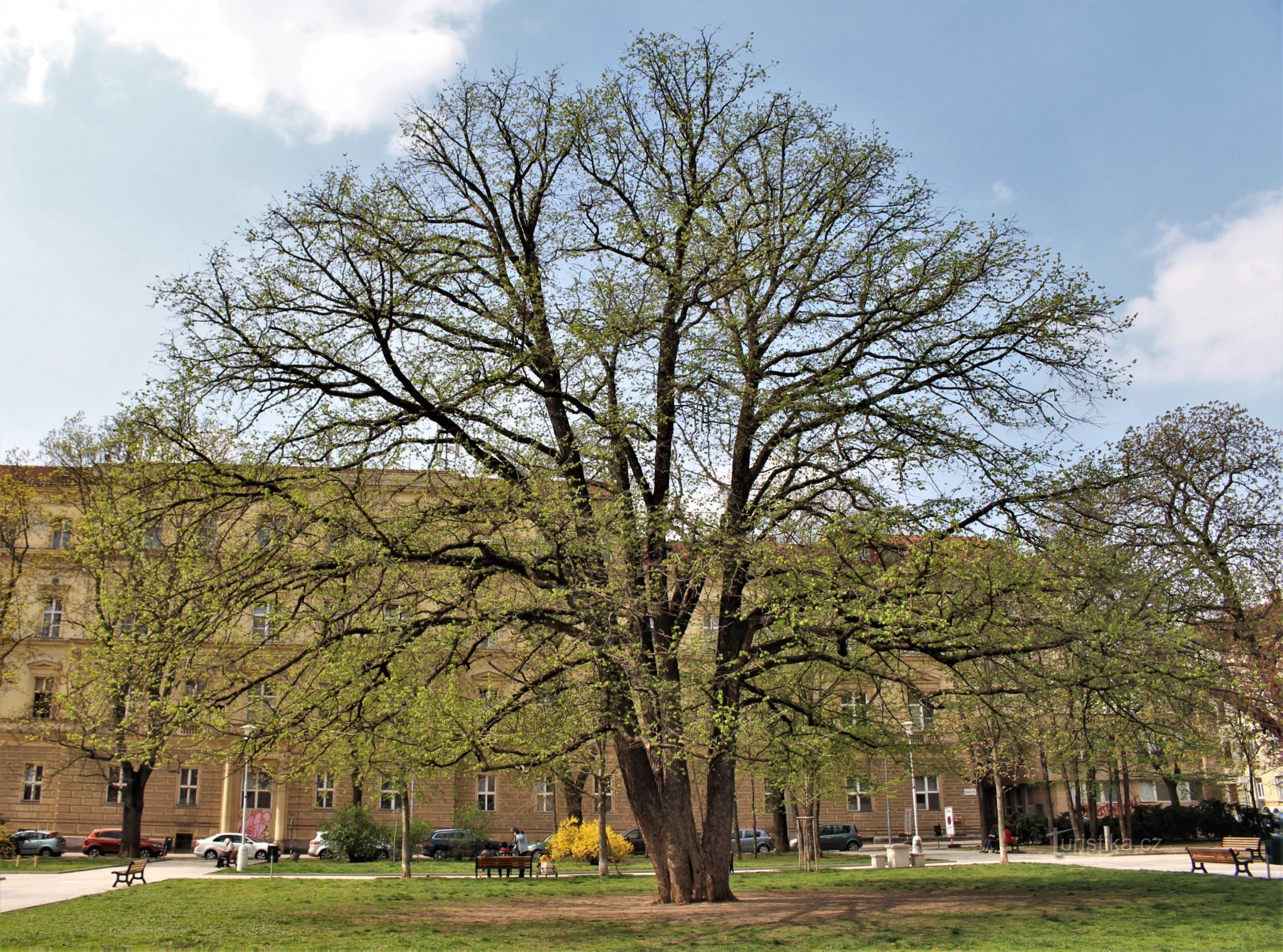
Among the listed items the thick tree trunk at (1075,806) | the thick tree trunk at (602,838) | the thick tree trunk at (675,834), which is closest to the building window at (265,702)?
Result: the thick tree trunk at (675,834)

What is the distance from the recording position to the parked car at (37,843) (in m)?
38.5

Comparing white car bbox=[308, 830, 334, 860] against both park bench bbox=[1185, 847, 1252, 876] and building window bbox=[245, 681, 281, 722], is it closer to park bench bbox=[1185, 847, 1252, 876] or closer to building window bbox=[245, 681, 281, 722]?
building window bbox=[245, 681, 281, 722]

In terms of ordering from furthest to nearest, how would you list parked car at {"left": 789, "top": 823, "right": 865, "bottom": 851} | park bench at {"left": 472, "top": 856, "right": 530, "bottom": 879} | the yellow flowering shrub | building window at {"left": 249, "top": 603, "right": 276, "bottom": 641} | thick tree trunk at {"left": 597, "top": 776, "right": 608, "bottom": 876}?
parked car at {"left": 789, "top": 823, "right": 865, "bottom": 851}
the yellow flowering shrub
park bench at {"left": 472, "top": 856, "right": 530, "bottom": 879}
thick tree trunk at {"left": 597, "top": 776, "right": 608, "bottom": 876}
building window at {"left": 249, "top": 603, "right": 276, "bottom": 641}

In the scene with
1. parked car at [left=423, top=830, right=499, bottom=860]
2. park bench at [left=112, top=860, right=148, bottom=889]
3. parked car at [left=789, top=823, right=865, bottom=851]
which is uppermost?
park bench at [left=112, top=860, right=148, bottom=889]

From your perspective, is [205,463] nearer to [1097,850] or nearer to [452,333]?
[452,333]

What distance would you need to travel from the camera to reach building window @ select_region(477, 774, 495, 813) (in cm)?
4788

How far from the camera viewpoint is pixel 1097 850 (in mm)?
40750

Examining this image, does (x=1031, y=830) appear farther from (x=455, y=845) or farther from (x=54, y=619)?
(x=54, y=619)

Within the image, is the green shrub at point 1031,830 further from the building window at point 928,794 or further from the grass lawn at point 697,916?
the grass lawn at point 697,916

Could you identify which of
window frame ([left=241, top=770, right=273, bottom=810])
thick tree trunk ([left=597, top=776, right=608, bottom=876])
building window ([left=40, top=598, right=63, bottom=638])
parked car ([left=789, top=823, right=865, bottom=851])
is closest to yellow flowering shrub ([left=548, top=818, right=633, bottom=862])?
thick tree trunk ([left=597, top=776, right=608, bottom=876])

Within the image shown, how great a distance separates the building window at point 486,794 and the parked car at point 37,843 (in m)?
17.3

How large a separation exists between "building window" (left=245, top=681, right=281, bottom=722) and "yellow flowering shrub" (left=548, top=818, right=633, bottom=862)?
1764 cm

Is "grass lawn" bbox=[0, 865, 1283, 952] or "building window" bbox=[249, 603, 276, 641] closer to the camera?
"grass lawn" bbox=[0, 865, 1283, 952]

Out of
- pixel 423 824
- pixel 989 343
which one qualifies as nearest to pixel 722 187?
pixel 989 343
